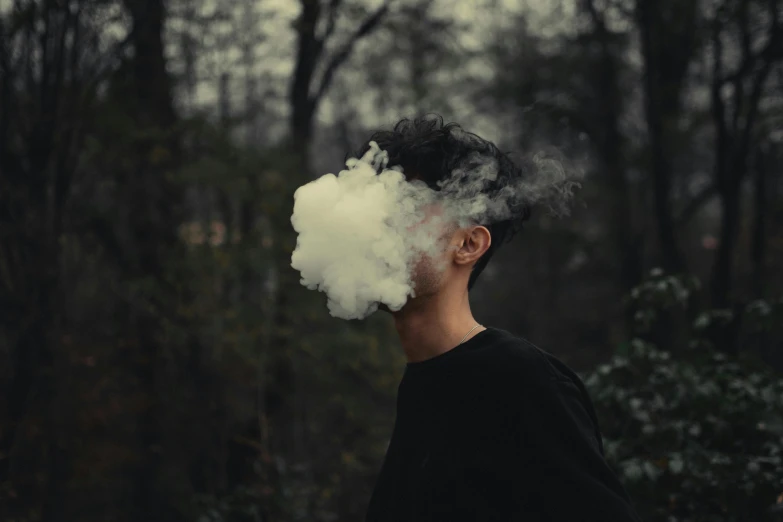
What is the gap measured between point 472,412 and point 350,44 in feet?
27.7

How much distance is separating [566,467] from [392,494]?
504mm

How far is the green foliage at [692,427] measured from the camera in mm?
2691

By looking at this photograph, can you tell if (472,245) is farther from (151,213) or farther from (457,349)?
(151,213)

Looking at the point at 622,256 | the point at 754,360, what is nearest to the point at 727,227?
the point at 754,360

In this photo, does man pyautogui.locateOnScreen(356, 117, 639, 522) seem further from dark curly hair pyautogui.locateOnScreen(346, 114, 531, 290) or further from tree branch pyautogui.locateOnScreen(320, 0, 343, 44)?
tree branch pyautogui.locateOnScreen(320, 0, 343, 44)

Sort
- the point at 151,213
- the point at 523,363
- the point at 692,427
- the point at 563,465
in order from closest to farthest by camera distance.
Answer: the point at 563,465 < the point at 523,363 < the point at 692,427 < the point at 151,213

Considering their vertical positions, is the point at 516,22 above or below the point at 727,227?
above

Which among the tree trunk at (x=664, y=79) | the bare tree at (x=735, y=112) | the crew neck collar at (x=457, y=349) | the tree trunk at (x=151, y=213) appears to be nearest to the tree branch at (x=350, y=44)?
the tree trunk at (x=151, y=213)

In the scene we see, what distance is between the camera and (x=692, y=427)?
3.00 m

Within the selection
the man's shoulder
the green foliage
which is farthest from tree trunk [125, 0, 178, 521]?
the man's shoulder

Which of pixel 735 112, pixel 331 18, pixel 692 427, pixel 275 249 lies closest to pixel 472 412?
pixel 692 427

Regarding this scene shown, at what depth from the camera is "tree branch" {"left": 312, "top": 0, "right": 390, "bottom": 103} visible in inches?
365

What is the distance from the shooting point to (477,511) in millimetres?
1519

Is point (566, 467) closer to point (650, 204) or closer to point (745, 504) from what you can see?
point (745, 504)
